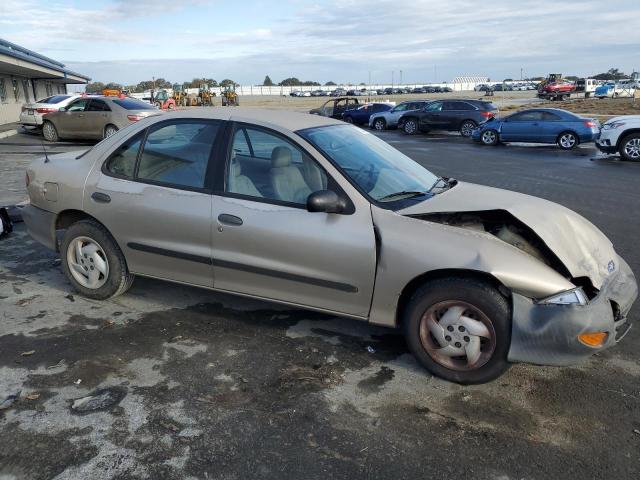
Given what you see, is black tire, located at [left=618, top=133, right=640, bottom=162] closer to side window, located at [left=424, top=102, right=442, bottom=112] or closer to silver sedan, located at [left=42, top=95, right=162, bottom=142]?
side window, located at [left=424, top=102, right=442, bottom=112]

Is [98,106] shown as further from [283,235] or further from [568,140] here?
[283,235]

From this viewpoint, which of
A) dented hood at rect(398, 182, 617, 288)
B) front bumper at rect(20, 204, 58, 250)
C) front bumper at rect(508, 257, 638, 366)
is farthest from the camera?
front bumper at rect(20, 204, 58, 250)

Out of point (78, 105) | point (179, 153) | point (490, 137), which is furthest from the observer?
point (490, 137)

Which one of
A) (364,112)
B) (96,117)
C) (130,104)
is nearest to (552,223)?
(130,104)

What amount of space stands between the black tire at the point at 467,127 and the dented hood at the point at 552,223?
794 inches

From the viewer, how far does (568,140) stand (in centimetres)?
1806

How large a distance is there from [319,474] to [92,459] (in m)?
1.13

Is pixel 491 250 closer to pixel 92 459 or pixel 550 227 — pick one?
pixel 550 227

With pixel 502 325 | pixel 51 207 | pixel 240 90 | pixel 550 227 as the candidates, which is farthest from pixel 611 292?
pixel 240 90

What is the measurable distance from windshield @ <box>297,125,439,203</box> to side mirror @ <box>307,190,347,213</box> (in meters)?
0.23

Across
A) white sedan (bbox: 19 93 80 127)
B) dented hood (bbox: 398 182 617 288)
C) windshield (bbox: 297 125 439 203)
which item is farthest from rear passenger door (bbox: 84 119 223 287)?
white sedan (bbox: 19 93 80 127)

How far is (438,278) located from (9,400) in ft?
8.79

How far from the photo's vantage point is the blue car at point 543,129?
58.7ft

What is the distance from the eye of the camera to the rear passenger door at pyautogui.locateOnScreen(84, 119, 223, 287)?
13.6 ft
